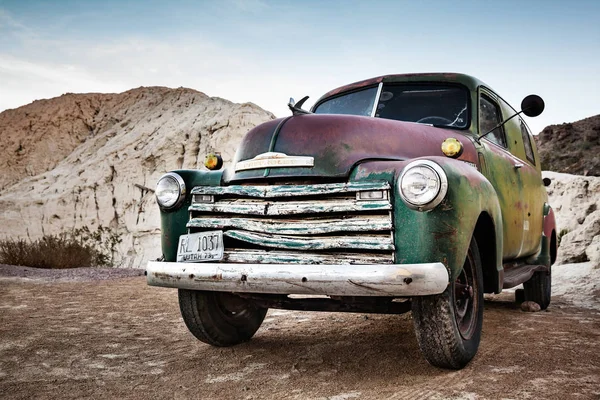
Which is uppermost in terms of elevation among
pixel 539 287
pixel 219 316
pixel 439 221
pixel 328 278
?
pixel 439 221

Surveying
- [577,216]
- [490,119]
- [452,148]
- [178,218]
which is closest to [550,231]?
[490,119]

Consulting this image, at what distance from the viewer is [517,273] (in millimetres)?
4488

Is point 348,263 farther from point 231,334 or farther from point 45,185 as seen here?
point 45,185

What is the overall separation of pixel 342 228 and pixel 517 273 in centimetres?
232

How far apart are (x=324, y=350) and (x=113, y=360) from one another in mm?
1428

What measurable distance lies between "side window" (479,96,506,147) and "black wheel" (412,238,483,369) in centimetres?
147

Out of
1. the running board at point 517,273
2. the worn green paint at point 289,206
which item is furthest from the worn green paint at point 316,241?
the running board at point 517,273

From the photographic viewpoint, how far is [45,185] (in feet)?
73.3

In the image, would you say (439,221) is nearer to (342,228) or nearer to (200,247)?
(342,228)

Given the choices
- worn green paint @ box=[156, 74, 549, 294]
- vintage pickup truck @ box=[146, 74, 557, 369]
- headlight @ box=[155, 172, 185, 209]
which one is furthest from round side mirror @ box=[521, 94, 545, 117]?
headlight @ box=[155, 172, 185, 209]

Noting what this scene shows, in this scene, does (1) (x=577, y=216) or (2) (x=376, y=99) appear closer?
(2) (x=376, y=99)

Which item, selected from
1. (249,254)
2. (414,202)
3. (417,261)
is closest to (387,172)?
(414,202)

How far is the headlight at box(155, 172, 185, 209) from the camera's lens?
3.46m

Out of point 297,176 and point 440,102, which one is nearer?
point 297,176
